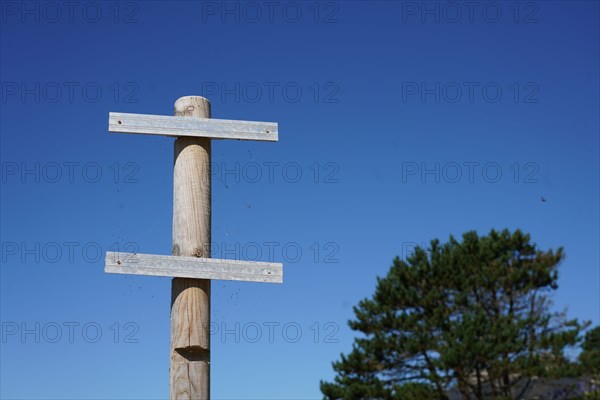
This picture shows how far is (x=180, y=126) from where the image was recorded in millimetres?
4707

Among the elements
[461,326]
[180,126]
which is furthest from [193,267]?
[461,326]

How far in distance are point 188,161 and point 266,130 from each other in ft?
1.80

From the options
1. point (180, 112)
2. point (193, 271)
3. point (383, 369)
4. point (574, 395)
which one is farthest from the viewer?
point (383, 369)

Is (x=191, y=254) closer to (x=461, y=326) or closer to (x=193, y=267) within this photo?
(x=193, y=267)

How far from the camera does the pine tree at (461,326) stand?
20062 mm

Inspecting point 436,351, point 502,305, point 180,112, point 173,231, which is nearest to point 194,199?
point 173,231

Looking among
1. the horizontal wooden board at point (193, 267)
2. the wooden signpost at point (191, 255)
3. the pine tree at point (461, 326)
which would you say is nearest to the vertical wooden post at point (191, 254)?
the wooden signpost at point (191, 255)

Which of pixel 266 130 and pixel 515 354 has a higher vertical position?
pixel 515 354

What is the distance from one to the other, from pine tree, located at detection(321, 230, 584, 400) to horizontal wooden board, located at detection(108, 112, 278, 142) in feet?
52.9

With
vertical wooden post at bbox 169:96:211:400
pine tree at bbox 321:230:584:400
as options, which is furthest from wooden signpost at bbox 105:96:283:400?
pine tree at bbox 321:230:584:400

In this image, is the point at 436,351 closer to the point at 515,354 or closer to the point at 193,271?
the point at 515,354

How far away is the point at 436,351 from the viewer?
20.8 m

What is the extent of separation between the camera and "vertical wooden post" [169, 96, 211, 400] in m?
4.50

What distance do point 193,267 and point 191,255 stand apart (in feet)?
0.46
